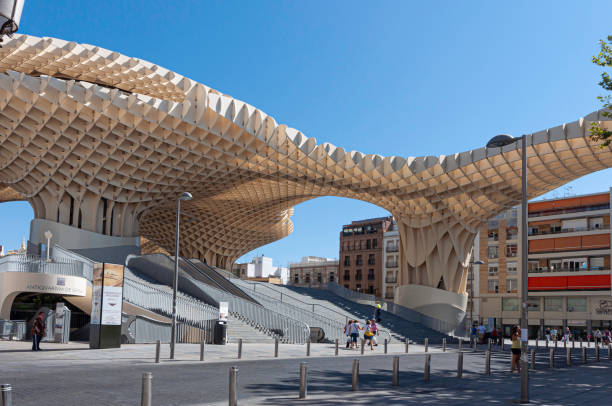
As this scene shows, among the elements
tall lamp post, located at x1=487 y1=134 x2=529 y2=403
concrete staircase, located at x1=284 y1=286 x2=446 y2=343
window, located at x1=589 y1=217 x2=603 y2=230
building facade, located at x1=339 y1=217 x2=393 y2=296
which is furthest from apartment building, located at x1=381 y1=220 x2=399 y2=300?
tall lamp post, located at x1=487 y1=134 x2=529 y2=403

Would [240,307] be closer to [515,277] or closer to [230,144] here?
[230,144]

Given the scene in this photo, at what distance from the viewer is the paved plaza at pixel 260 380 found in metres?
13.4

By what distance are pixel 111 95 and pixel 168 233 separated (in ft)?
128

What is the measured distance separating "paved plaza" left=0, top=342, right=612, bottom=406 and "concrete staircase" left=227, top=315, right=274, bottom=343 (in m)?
6.28

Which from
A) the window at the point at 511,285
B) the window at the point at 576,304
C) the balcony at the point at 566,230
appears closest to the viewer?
the balcony at the point at 566,230

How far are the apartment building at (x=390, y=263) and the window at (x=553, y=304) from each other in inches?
1161

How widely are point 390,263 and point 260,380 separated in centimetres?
8877

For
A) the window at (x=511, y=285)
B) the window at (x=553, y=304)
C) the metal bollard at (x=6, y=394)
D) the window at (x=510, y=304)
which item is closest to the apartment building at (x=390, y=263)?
the window at (x=510, y=304)

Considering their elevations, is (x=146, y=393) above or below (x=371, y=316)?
above

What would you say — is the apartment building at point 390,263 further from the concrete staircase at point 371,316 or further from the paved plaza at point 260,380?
the paved plaza at point 260,380

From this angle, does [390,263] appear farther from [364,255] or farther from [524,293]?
[524,293]

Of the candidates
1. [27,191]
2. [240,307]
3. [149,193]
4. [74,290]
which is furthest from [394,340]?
[27,191]

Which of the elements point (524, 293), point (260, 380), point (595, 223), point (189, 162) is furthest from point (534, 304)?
point (260, 380)

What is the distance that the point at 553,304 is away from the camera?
247 feet
